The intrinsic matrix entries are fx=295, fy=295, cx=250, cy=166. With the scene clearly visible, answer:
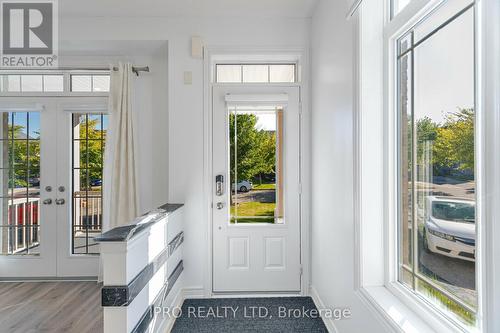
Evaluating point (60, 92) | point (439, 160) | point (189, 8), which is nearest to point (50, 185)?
point (60, 92)

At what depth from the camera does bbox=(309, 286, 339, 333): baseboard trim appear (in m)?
2.23

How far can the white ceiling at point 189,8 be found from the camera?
264 centimetres

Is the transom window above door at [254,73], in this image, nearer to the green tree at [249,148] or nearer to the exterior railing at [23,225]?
the green tree at [249,148]

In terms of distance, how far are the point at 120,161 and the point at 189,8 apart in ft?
5.35

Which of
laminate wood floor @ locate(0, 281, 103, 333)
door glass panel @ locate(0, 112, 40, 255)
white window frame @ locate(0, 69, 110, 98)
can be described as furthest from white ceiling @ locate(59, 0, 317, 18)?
laminate wood floor @ locate(0, 281, 103, 333)

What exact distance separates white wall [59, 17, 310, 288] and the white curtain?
41cm

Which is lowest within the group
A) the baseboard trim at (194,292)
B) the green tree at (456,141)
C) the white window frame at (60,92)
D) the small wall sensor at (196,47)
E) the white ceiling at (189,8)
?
the baseboard trim at (194,292)

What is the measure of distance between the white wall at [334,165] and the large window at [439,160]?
0.33 m

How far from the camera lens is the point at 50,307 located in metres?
2.70

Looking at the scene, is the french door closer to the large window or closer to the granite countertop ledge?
the granite countertop ledge

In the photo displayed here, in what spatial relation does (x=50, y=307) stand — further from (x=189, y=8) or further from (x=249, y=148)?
(x=189, y=8)

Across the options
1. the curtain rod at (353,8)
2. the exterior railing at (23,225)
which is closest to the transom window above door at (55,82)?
the exterior railing at (23,225)

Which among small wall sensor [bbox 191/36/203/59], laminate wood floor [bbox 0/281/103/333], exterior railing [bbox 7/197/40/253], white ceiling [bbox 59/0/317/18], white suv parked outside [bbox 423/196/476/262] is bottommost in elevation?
laminate wood floor [bbox 0/281/103/333]

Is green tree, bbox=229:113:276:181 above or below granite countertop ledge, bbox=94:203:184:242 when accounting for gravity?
above
